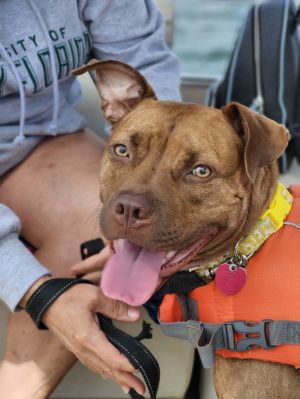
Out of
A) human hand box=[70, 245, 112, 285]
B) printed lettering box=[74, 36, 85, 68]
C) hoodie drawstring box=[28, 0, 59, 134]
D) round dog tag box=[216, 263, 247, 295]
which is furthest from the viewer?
printed lettering box=[74, 36, 85, 68]

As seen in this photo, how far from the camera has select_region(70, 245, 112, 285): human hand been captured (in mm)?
1985

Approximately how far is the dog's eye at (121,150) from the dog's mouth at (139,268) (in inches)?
11.0

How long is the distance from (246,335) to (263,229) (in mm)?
322

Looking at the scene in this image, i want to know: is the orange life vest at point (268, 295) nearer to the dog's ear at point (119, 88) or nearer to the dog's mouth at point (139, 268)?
the dog's mouth at point (139, 268)

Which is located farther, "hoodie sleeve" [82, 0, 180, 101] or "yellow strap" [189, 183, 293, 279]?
"hoodie sleeve" [82, 0, 180, 101]

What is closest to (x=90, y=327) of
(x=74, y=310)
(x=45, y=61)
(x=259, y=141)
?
(x=74, y=310)

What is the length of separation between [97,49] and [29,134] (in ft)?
1.51

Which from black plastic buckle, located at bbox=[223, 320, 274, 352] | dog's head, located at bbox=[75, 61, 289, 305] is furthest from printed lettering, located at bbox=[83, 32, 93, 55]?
black plastic buckle, located at bbox=[223, 320, 274, 352]

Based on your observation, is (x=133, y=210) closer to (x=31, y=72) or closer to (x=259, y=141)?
(x=259, y=141)

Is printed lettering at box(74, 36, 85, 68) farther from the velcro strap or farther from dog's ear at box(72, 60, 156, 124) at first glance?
the velcro strap

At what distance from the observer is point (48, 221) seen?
2.16 m

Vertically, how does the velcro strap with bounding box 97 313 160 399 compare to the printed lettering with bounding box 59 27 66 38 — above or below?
Result: below

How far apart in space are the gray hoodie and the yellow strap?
0.55 metres

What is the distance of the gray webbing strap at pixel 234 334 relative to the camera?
1.56m
